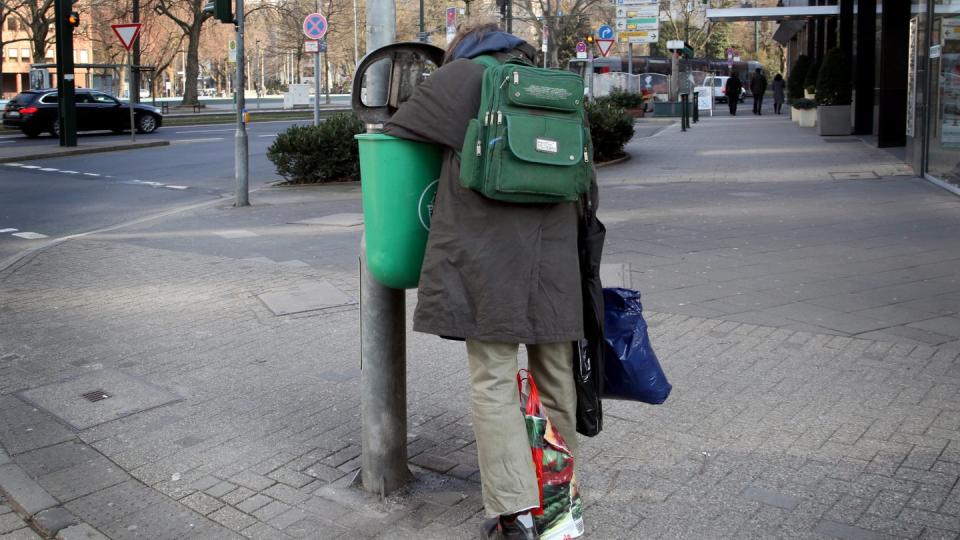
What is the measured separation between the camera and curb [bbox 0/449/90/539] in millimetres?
3953

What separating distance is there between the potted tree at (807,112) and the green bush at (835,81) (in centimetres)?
255

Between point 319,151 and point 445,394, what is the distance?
1168 centimetres

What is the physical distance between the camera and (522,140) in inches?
128

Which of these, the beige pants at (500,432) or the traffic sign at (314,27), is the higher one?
the traffic sign at (314,27)

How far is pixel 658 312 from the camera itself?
707 cm

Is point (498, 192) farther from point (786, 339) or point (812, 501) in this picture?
point (786, 339)

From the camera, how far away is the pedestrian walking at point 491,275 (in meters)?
3.37

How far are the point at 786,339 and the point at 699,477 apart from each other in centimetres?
233

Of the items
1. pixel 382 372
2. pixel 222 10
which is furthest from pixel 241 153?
pixel 382 372

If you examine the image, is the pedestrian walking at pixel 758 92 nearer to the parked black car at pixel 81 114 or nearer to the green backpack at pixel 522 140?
the parked black car at pixel 81 114

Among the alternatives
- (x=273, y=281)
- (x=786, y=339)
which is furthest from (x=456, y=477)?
(x=273, y=281)

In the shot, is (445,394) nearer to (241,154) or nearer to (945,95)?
(241,154)

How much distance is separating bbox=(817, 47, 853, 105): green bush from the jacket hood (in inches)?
956

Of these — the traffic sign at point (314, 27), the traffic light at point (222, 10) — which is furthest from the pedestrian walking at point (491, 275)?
the traffic sign at point (314, 27)
